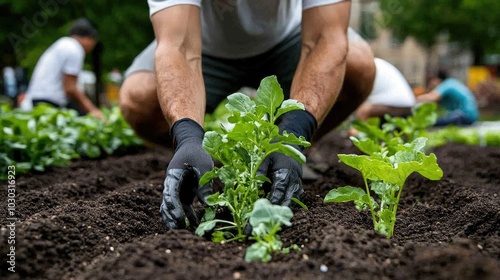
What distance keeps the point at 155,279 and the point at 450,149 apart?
4369 millimetres

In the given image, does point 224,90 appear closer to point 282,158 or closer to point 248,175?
point 282,158

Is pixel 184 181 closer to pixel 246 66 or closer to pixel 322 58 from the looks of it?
pixel 322 58

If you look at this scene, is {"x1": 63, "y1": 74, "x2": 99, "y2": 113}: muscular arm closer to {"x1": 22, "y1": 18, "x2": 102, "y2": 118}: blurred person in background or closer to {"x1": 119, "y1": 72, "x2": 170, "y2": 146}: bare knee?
{"x1": 22, "y1": 18, "x2": 102, "y2": 118}: blurred person in background

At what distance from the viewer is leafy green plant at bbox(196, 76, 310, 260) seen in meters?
1.60

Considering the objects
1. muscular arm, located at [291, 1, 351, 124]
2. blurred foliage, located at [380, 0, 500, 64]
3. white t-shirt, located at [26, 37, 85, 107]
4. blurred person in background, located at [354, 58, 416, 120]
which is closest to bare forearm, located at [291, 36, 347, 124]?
muscular arm, located at [291, 1, 351, 124]

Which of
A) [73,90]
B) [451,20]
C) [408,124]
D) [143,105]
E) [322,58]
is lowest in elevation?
[451,20]

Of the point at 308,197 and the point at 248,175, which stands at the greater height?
the point at 248,175

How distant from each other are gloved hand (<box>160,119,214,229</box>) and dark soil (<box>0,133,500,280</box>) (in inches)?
3.4

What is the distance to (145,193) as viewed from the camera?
2455 millimetres

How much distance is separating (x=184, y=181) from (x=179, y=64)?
0.64 m

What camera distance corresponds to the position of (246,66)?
3340mm

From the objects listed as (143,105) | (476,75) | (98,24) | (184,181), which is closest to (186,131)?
(184,181)

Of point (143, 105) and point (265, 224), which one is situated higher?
point (265, 224)

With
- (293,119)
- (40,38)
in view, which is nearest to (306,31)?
(293,119)
